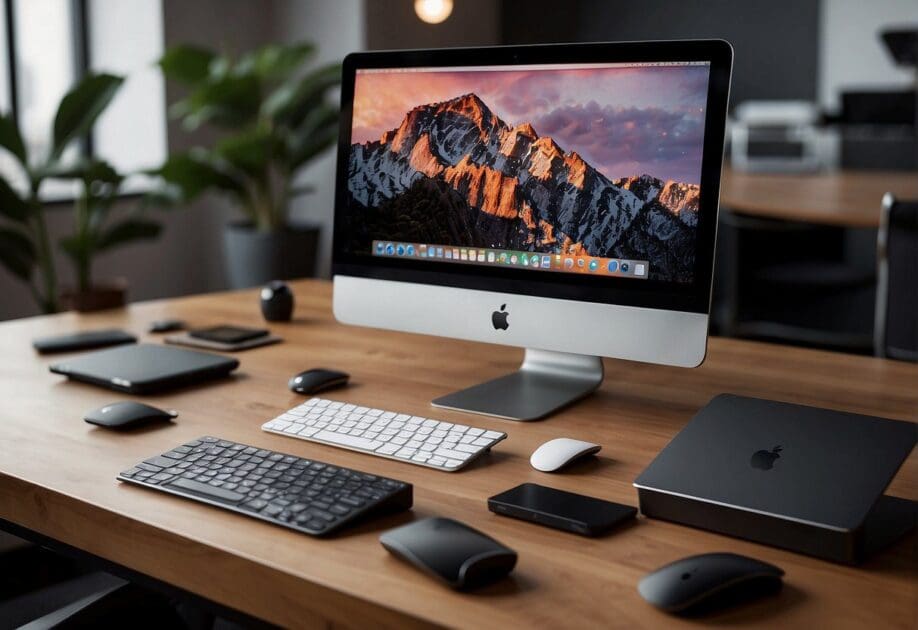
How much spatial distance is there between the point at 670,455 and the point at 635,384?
1.52ft

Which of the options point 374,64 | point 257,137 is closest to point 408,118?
point 374,64

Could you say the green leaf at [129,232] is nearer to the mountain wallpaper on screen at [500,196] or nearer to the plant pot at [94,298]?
the plant pot at [94,298]

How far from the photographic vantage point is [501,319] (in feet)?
4.73

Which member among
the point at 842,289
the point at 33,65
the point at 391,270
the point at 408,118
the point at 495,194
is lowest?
the point at 842,289

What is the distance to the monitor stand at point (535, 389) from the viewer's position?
1366mm

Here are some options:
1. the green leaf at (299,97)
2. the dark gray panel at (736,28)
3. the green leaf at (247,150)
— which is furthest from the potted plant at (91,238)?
the dark gray panel at (736,28)

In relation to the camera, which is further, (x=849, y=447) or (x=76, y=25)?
(x=76, y=25)

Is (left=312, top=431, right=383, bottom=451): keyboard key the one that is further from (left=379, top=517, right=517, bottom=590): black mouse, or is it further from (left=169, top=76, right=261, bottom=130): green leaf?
(left=169, top=76, right=261, bottom=130): green leaf

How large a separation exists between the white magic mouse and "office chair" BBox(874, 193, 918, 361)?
1389 mm

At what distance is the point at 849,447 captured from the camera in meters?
1.02

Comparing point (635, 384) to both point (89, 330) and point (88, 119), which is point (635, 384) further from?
point (88, 119)

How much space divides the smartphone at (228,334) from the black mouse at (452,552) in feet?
3.07

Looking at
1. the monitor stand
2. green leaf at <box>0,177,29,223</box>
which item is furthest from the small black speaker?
green leaf at <box>0,177,29,223</box>

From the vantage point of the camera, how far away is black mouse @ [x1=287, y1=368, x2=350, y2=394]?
4.81ft
